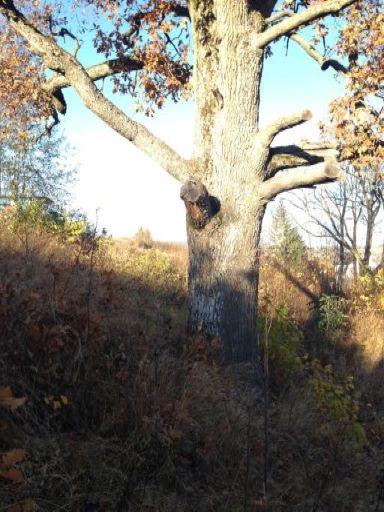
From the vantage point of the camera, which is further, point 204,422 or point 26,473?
point 204,422

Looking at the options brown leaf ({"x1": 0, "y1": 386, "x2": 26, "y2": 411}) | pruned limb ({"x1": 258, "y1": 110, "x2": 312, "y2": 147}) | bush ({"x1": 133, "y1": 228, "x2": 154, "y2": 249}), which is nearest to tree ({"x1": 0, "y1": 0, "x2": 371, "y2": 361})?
pruned limb ({"x1": 258, "y1": 110, "x2": 312, "y2": 147})

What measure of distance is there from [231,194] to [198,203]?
520 millimetres

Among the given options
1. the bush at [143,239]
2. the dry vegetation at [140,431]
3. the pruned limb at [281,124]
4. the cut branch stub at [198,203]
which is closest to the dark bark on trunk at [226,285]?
the cut branch stub at [198,203]

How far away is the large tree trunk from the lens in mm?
6602

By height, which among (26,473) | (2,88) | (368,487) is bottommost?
(368,487)

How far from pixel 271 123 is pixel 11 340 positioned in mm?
4098

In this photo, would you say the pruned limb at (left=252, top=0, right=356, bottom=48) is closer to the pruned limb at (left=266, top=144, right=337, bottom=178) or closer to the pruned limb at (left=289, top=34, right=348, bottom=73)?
the pruned limb at (left=266, top=144, right=337, bottom=178)

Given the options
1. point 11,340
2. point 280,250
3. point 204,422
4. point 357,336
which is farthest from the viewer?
point 280,250

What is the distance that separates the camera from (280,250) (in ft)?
48.4

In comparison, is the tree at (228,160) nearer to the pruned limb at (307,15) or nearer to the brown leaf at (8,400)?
the pruned limb at (307,15)

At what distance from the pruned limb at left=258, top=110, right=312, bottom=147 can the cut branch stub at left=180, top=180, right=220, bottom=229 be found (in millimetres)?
989

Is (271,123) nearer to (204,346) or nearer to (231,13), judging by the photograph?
(231,13)

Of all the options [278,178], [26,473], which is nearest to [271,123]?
[278,178]

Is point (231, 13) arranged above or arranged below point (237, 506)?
above
